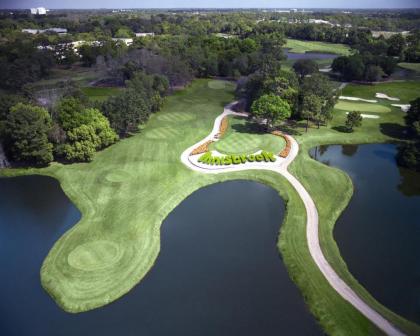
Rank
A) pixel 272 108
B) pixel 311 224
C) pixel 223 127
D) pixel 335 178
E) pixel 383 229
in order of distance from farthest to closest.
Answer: pixel 223 127 < pixel 272 108 < pixel 335 178 < pixel 311 224 < pixel 383 229

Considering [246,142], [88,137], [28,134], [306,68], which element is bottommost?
[246,142]

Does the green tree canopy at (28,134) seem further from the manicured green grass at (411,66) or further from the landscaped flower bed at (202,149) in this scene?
the manicured green grass at (411,66)

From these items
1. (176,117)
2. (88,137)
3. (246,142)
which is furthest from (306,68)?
(88,137)

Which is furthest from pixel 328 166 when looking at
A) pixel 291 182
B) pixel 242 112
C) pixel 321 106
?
pixel 242 112

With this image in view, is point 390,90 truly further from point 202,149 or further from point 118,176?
point 118,176

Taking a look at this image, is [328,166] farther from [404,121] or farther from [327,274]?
[404,121]

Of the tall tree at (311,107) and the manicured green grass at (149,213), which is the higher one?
the tall tree at (311,107)

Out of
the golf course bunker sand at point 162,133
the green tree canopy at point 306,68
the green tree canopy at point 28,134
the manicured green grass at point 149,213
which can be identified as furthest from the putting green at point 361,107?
the green tree canopy at point 28,134
